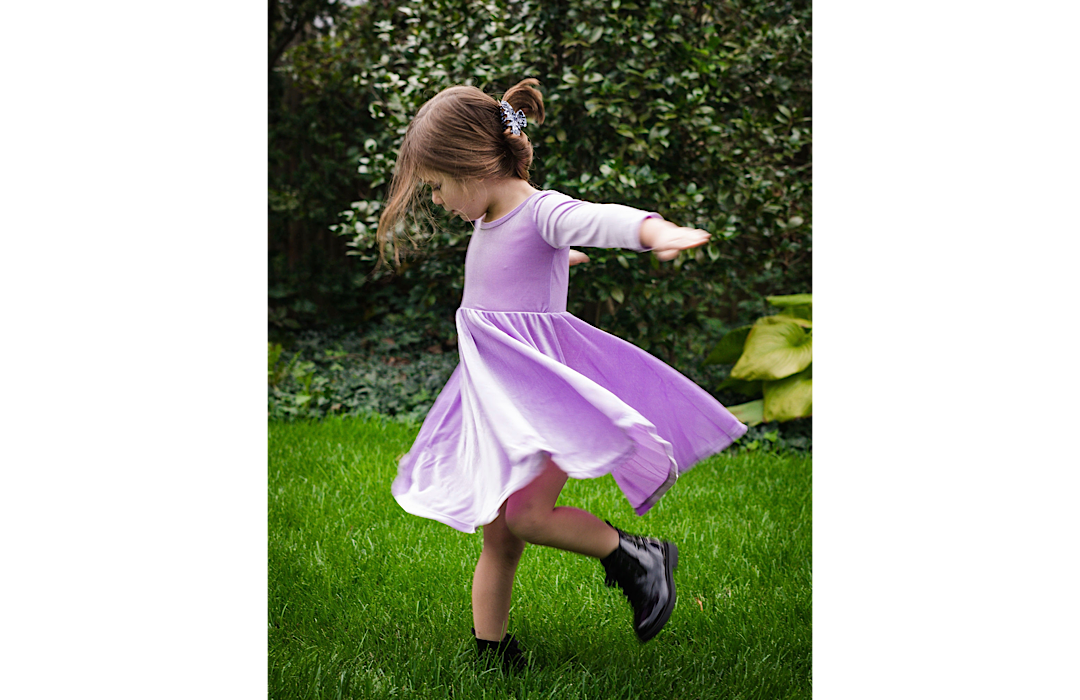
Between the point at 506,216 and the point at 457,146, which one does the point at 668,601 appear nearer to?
the point at 506,216

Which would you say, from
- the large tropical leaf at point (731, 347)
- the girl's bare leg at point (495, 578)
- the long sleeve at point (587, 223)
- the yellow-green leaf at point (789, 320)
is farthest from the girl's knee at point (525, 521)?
the large tropical leaf at point (731, 347)

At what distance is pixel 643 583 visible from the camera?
1794 mm

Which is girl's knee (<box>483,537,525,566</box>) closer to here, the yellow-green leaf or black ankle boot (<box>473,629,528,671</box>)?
black ankle boot (<box>473,629,528,671</box>)

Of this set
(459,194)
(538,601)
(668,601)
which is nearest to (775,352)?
(538,601)

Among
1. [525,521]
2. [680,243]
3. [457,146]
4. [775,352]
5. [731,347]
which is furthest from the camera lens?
[731,347]

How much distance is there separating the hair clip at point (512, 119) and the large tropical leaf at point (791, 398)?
2.65 meters

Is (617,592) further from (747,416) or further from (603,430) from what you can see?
(747,416)

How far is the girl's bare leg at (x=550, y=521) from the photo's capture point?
1.72 metres

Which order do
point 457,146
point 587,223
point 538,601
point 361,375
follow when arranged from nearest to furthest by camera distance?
point 587,223 < point 457,146 < point 538,601 < point 361,375

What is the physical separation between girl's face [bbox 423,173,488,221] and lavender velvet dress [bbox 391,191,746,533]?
0.06 metres

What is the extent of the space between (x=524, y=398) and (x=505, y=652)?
0.72 meters

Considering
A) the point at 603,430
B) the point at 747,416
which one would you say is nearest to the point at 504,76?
the point at 747,416

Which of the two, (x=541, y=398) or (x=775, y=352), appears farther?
(x=775, y=352)

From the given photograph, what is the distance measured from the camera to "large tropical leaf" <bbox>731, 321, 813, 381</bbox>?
418 centimetres
